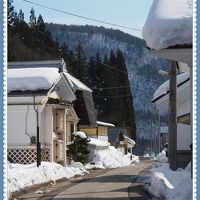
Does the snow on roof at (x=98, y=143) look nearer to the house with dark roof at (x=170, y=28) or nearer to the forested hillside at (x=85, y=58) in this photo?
the forested hillside at (x=85, y=58)

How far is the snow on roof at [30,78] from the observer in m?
5.68

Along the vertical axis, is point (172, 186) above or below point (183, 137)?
below

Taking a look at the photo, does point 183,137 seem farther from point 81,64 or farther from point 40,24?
point 40,24

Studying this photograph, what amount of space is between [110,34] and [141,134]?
144 cm

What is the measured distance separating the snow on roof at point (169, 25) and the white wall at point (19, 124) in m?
1.83

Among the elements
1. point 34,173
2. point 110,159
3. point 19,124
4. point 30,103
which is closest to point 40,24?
point 19,124

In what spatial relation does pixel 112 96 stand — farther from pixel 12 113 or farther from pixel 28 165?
pixel 28 165

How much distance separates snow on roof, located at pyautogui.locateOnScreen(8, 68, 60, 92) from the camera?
5.68 meters

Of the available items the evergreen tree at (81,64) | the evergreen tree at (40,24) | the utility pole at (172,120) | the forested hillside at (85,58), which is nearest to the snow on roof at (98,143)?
the utility pole at (172,120)

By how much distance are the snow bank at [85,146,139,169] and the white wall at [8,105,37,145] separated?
31.1ft

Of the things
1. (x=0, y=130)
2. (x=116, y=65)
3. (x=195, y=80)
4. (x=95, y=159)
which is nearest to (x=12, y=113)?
(x=116, y=65)

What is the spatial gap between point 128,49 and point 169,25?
1.17 m

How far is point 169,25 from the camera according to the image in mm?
4172

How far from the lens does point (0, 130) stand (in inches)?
153
